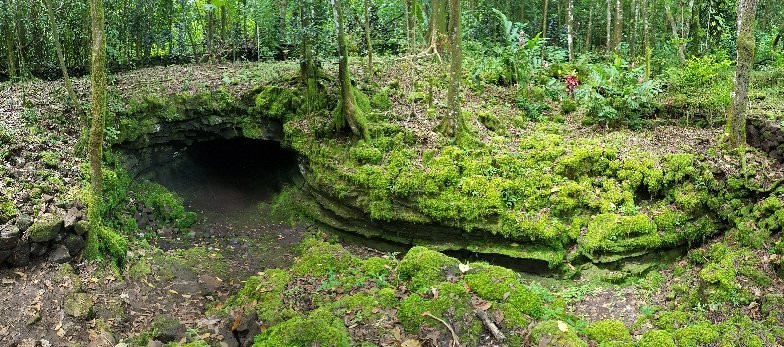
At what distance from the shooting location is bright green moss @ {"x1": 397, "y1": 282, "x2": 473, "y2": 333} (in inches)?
279

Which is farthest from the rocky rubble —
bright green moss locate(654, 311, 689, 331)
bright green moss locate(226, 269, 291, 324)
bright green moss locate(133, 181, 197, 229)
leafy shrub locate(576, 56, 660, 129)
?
leafy shrub locate(576, 56, 660, 129)

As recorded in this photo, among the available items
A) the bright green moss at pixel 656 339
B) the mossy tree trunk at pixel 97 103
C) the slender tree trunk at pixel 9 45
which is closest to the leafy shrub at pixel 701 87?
the bright green moss at pixel 656 339

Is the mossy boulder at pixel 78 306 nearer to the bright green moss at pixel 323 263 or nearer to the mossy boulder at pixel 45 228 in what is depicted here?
the mossy boulder at pixel 45 228

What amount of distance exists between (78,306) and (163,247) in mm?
3708

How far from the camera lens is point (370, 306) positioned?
7.54m

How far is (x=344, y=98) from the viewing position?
11359mm

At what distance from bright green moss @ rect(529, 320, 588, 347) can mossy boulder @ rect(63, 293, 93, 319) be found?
19.0 ft

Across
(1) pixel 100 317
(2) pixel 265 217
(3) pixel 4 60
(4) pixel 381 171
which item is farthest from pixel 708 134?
(3) pixel 4 60

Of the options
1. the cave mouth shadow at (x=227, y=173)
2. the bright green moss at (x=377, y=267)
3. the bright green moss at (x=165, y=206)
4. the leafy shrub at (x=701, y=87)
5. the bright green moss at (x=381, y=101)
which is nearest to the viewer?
the bright green moss at (x=377, y=267)

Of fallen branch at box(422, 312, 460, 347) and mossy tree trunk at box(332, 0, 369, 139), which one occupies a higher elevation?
mossy tree trunk at box(332, 0, 369, 139)

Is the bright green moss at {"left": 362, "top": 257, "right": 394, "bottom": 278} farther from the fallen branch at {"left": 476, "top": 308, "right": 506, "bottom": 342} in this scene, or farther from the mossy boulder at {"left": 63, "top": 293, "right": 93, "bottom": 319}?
the mossy boulder at {"left": 63, "top": 293, "right": 93, "bottom": 319}

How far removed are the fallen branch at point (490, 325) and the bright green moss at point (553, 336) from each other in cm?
38

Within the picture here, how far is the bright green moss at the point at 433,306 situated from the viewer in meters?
7.09

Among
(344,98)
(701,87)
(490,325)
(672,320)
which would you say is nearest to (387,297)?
(490,325)
